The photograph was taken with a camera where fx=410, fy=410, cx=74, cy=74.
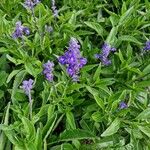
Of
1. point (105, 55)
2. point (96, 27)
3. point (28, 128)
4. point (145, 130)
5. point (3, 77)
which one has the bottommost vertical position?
point (145, 130)

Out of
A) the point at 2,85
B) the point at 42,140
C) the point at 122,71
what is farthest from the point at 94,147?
the point at 2,85

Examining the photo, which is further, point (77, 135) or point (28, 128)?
point (77, 135)

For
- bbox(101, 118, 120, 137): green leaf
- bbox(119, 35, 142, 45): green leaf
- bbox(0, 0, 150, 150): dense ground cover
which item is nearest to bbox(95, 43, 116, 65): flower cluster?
bbox(0, 0, 150, 150): dense ground cover

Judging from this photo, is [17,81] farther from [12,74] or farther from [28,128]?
[28,128]

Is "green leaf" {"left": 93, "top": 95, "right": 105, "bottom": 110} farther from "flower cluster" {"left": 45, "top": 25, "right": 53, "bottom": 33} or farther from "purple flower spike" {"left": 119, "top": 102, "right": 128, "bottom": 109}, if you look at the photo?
"flower cluster" {"left": 45, "top": 25, "right": 53, "bottom": 33}

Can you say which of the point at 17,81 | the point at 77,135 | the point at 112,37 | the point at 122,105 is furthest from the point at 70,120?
the point at 112,37

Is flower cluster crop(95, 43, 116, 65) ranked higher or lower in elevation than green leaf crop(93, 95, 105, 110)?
higher

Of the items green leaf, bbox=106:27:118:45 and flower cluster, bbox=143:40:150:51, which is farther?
green leaf, bbox=106:27:118:45

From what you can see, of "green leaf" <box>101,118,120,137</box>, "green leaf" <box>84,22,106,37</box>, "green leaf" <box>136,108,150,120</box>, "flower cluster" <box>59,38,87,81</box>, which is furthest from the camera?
"green leaf" <box>84,22,106,37</box>

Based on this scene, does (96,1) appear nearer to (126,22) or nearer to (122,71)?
(126,22)
